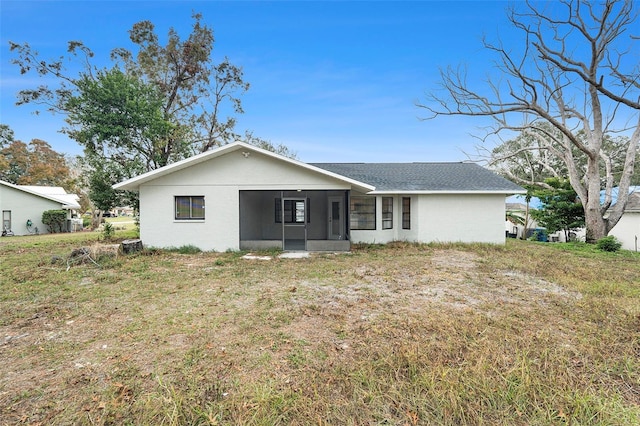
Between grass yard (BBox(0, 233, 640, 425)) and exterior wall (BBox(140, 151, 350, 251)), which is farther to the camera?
exterior wall (BBox(140, 151, 350, 251))

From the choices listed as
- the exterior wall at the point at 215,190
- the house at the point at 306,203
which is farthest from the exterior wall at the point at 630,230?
the exterior wall at the point at 215,190

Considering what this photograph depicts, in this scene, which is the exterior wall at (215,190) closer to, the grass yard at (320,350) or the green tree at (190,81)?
the grass yard at (320,350)

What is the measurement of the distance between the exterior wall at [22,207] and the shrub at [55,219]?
0.35 m

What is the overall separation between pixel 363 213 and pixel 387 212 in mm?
1179

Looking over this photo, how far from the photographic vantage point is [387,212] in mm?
13938

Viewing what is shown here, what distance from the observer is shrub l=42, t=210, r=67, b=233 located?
22.4m

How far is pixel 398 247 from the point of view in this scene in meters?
12.4

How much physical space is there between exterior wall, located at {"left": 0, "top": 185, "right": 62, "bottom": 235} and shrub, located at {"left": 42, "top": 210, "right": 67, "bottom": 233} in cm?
35

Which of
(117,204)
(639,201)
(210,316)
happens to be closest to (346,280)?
(210,316)

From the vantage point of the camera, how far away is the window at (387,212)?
13.8 m

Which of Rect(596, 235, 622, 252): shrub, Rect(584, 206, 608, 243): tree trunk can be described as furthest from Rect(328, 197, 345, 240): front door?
Rect(584, 206, 608, 243): tree trunk

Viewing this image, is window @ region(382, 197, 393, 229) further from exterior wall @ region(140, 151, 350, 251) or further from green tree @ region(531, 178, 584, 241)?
green tree @ region(531, 178, 584, 241)

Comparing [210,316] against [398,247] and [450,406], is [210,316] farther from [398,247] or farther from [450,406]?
[398,247]

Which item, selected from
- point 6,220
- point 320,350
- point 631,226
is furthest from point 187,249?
point 631,226
